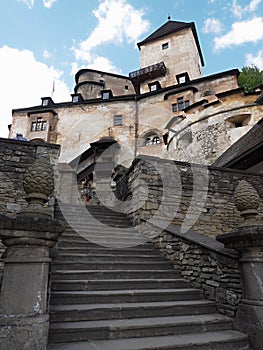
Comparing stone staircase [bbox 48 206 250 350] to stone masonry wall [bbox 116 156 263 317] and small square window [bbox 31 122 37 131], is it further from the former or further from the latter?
small square window [bbox 31 122 37 131]

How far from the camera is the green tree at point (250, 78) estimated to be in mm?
23109

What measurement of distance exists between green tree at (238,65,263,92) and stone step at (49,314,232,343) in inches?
937

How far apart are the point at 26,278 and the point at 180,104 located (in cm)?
2185

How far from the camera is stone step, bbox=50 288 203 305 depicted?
10.2ft

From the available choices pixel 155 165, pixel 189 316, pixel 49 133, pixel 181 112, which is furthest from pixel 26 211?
pixel 49 133

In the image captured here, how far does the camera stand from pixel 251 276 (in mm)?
2971

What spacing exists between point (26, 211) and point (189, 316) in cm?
232

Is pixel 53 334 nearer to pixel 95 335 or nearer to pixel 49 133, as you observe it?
pixel 95 335

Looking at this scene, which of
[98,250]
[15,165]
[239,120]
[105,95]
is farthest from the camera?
[105,95]

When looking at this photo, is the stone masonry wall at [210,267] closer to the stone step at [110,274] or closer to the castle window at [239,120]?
the stone step at [110,274]

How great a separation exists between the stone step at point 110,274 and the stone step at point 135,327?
0.92 metres

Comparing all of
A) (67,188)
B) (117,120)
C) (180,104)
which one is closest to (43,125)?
(117,120)

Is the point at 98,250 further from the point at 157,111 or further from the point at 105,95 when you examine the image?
the point at 105,95

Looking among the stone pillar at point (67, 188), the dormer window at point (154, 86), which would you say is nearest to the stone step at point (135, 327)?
the stone pillar at point (67, 188)
